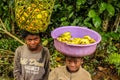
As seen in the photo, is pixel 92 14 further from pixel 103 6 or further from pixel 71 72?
pixel 71 72

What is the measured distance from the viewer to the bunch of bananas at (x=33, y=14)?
3334 mm

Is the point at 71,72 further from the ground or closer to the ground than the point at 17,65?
further from the ground

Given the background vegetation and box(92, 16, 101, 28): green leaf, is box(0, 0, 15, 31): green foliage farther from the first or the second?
box(92, 16, 101, 28): green leaf

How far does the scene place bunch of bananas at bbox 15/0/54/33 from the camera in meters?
3.33

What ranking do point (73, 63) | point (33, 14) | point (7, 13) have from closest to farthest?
point (73, 63) < point (33, 14) < point (7, 13)

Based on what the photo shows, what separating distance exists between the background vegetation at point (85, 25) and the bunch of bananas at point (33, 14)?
5.03 ft

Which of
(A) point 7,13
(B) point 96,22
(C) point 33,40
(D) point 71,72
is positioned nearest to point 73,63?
(D) point 71,72

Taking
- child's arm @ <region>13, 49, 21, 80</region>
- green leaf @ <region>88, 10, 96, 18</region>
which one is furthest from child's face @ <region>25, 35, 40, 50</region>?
green leaf @ <region>88, 10, 96, 18</region>

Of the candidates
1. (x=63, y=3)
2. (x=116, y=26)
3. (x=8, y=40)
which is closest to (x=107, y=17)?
(x=116, y=26)

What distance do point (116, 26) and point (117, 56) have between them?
3.40ft

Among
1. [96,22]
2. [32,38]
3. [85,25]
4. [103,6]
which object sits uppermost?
[32,38]

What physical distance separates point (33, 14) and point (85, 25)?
1969 millimetres

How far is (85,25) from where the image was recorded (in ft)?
17.0

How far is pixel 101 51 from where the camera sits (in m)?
5.48
